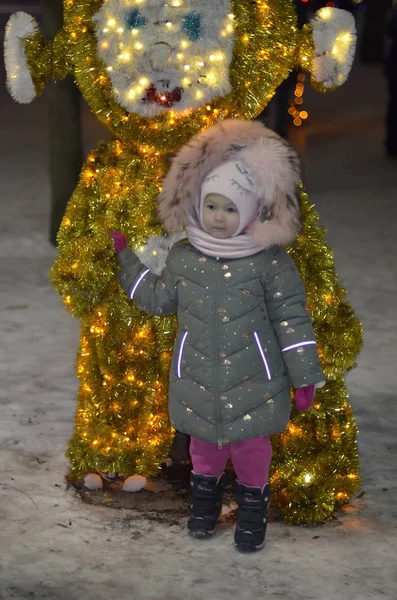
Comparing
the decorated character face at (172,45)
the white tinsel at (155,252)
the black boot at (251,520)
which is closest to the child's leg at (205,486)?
the black boot at (251,520)

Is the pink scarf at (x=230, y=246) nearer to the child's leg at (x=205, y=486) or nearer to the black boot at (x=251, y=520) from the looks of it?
the child's leg at (x=205, y=486)

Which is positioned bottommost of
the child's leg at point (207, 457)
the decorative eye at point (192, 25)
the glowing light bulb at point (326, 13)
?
the child's leg at point (207, 457)

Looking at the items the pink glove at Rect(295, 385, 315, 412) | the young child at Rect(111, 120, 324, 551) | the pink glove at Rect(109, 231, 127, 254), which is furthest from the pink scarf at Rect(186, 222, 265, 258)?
the pink glove at Rect(295, 385, 315, 412)

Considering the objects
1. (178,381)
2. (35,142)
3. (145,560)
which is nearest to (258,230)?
(178,381)

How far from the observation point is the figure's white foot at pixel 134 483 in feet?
14.9

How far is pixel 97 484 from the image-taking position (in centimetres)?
456

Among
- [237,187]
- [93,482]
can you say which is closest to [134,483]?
[93,482]

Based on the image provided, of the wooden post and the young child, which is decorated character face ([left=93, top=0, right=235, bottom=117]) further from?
the wooden post

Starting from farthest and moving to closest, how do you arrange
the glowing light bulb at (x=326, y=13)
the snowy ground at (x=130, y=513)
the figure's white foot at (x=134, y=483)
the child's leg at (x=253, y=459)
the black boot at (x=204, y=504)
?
the figure's white foot at (x=134, y=483) → the glowing light bulb at (x=326, y=13) → the black boot at (x=204, y=504) → the child's leg at (x=253, y=459) → the snowy ground at (x=130, y=513)

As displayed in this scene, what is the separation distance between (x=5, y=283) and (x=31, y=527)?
3537 millimetres

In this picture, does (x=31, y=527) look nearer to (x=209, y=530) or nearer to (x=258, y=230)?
(x=209, y=530)

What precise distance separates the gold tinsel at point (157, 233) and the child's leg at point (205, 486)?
310mm

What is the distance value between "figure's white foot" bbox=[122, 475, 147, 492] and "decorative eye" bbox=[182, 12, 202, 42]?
1.71 meters

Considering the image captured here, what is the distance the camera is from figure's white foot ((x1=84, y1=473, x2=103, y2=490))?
456 centimetres
